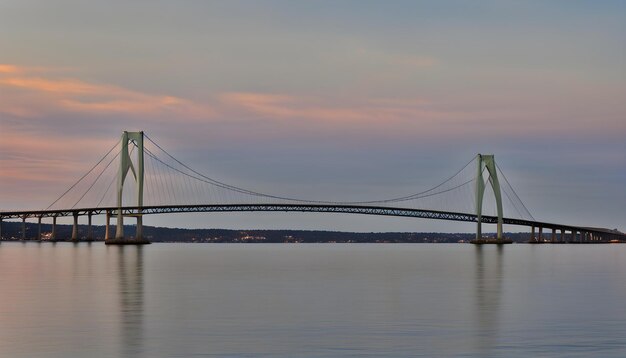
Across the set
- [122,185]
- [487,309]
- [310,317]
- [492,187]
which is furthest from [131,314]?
[492,187]

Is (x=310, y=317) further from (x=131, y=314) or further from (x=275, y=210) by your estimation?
(x=275, y=210)

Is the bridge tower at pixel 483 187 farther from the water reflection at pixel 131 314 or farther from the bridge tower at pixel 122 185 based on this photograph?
the water reflection at pixel 131 314

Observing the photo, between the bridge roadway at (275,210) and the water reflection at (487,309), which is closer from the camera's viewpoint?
the water reflection at (487,309)

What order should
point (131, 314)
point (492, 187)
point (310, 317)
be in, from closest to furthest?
point (310, 317)
point (131, 314)
point (492, 187)

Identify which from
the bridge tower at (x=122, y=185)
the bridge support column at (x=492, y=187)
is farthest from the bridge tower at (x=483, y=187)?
the bridge tower at (x=122, y=185)

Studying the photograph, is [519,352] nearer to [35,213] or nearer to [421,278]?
[421,278]

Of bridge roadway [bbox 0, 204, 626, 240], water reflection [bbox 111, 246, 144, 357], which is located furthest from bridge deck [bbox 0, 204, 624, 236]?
water reflection [bbox 111, 246, 144, 357]

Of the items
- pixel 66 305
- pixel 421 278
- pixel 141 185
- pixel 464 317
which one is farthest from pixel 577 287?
pixel 141 185

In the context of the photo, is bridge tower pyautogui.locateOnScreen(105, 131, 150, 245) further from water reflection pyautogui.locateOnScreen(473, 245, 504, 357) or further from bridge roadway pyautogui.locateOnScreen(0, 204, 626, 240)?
water reflection pyautogui.locateOnScreen(473, 245, 504, 357)

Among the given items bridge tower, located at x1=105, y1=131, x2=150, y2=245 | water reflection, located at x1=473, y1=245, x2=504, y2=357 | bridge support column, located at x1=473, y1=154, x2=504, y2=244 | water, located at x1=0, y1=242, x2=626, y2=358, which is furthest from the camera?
bridge support column, located at x1=473, y1=154, x2=504, y2=244

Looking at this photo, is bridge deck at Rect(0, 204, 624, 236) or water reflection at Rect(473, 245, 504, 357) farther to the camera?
bridge deck at Rect(0, 204, 624, 236)

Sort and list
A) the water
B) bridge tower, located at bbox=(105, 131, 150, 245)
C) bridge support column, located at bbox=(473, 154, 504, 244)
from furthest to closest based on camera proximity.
A: bridge support column, located at bbox=(473, 154, 504, 244) → bridge tower, located at bbox=(105, 131, 150, 245) → the water
